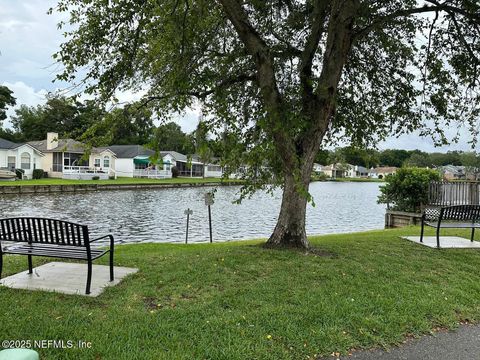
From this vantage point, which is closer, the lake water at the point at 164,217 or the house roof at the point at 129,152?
the lake water at the point at 164,217

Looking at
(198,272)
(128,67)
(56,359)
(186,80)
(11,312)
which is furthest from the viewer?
(128,67)

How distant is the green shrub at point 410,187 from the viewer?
61.1 ft

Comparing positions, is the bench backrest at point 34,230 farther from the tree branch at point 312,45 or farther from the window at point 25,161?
the window at point 25,161

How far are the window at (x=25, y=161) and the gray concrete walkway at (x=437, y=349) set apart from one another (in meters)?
45.8

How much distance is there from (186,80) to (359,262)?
171 inches

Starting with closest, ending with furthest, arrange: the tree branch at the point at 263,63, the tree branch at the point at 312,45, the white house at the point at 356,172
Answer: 1. the tree branch at the point at 263,63
2. the tree branch at the point at 312,45
3. the white house at the point at 356,172

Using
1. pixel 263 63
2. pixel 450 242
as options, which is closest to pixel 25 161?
pixel 263 63

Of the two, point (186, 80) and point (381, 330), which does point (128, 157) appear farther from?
point (381, 330)

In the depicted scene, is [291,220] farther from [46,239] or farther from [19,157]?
[19,157]

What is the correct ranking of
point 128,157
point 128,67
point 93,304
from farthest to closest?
1. point 128,157
2. point 128,67
3. point 93,304

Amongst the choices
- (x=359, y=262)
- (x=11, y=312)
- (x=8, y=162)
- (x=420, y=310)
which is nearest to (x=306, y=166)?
(x=359, y=262)

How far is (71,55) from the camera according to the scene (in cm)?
745

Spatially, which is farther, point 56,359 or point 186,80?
point 186,80

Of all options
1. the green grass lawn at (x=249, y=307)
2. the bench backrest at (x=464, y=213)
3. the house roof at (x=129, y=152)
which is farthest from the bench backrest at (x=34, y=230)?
the house roof at (x=129, y=152)
